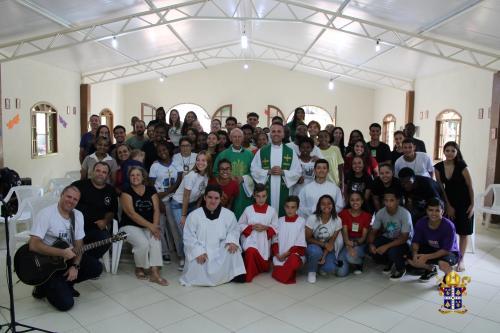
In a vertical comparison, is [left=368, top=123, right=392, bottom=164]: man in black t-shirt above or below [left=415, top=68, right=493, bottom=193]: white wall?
below

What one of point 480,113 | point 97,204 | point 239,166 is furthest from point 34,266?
point 480,113

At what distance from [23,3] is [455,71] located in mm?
8157

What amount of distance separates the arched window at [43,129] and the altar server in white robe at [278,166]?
5981mm

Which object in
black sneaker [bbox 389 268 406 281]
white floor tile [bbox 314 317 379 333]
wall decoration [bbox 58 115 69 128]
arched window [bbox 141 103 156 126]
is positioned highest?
arched window [bbox 141 103 156 126]

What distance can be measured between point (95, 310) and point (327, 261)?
2.13 metres

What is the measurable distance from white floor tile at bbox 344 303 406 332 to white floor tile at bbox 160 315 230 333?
3.35 feet

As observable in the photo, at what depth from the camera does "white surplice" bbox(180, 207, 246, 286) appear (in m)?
3.67

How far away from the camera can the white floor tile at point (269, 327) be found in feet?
9.34

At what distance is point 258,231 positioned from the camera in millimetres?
3938

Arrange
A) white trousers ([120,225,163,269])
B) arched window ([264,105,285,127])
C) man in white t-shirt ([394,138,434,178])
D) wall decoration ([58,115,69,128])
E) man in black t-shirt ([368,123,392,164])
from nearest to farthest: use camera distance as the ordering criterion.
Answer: white trousers ([120,225,163,269]) → man in white t-shirt ([394,138,434,178]) → man in black t-shirt ([368,123,392,164]) → wall decoration ([58,115,69,128]) → arched window ([264,105,285,127])

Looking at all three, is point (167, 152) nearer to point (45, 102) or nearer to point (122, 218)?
point (122, 218)

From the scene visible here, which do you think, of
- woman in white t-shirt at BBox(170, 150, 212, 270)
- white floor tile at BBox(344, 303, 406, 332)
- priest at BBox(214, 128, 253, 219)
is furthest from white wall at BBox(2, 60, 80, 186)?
white floor tile at BBox(344, 303, 406, 332)

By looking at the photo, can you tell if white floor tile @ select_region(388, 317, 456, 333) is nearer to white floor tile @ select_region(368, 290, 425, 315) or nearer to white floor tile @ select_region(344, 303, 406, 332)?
white floor tile @ select_region(344, 303, 406, 332)

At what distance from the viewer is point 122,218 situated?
3.95 metres
